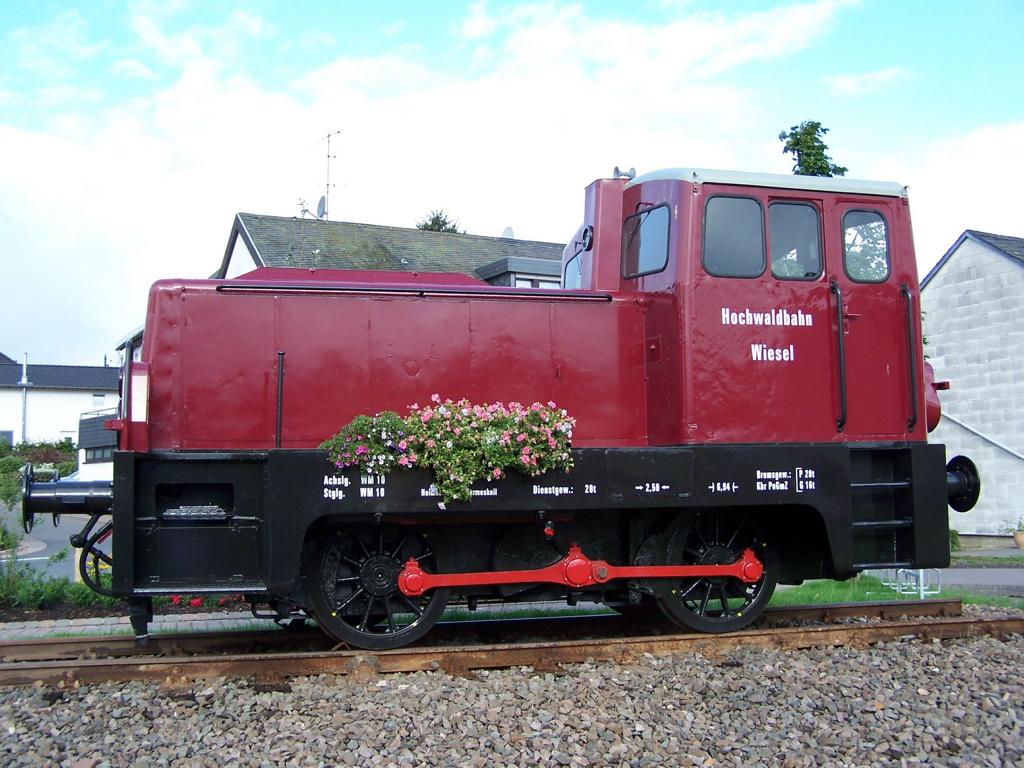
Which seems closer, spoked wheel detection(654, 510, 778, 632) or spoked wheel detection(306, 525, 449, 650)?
spoked wheel detection(306, 525, 449, 650)

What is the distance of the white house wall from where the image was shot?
5625 centimetres

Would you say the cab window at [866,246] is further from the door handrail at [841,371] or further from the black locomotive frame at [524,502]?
the black locomotive frame at [524,502]

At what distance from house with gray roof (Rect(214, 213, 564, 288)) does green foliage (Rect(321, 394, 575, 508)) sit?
454 inches

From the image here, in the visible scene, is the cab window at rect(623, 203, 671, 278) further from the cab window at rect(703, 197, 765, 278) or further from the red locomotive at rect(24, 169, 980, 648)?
the cab window at rect(703, 197, 765, 278)

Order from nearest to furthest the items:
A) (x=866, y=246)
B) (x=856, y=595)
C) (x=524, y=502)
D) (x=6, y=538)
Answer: (x=524, y=502), (x=866, y=246), (x=856, y=595), (x=6, y=538)

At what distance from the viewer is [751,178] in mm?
6832

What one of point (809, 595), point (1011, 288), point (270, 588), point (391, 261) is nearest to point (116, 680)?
point (270, 588)

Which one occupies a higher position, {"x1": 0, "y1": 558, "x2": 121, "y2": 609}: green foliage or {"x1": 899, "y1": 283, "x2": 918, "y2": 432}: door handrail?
{"x1": 899, "y1": 283, "x2": 918, "y2": 432}: door handrail

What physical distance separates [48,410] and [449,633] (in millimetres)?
58326

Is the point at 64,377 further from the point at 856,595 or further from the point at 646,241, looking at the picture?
the point at 646,241

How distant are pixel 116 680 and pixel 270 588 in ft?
3.54

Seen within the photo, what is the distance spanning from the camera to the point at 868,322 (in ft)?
23.0

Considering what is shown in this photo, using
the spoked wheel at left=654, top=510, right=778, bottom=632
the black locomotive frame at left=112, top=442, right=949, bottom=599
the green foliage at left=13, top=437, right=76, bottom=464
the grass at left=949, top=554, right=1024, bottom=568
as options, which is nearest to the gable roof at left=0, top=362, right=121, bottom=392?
the green foliage at left=13, top=437, right=76, bottom=464

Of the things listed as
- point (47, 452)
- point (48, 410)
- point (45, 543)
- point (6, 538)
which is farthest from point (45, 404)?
point (6, 538)
